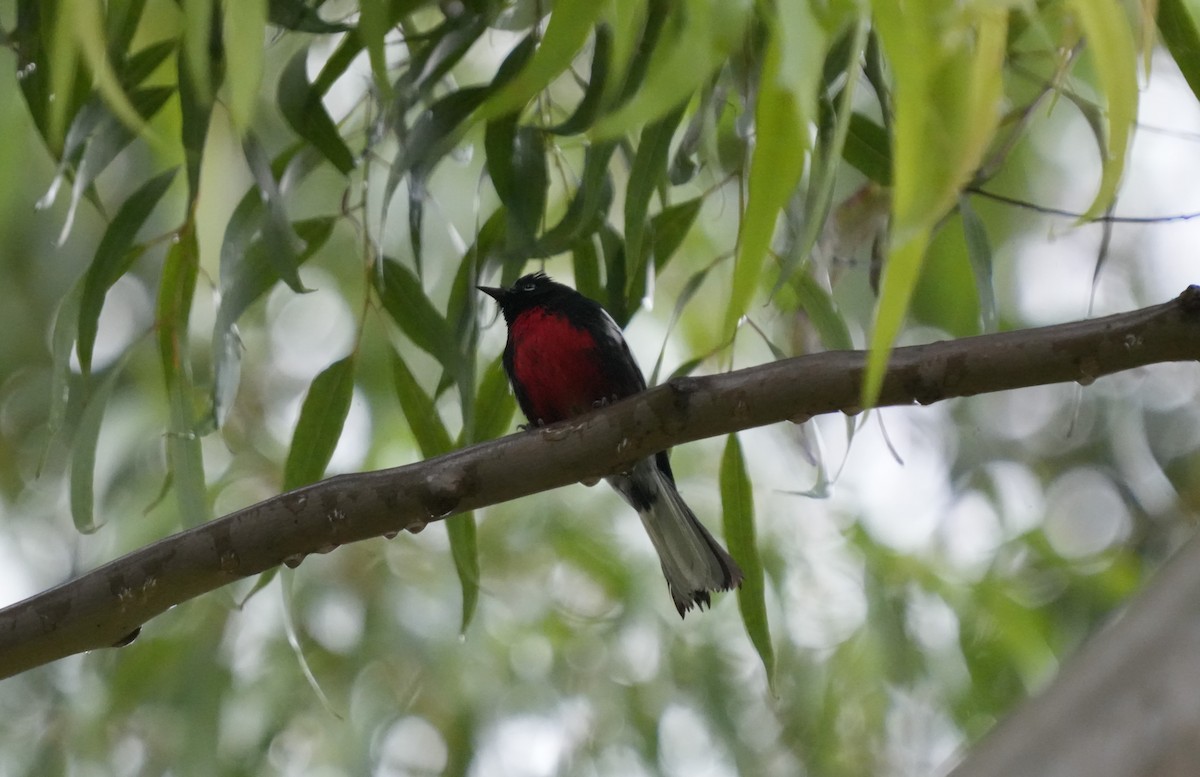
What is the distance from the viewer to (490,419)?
1.85 m

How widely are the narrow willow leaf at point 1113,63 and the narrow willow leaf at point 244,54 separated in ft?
1.72

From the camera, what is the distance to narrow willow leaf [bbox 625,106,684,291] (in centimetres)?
145

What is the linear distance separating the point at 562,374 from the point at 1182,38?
125cm

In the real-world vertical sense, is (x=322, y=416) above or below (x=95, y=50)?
below

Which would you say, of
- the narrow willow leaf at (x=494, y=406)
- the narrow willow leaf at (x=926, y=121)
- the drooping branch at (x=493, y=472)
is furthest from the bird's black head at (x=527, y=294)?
the narrow willow leaf at (x=926, y=121)

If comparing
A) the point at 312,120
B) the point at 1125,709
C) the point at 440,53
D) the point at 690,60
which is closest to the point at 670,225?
the point at 440,53

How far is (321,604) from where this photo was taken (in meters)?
3.10

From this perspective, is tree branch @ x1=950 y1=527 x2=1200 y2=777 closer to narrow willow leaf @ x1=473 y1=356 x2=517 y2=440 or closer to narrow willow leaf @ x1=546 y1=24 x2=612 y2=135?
narrow willow leaf @ x1=546 y1=24 x2=612 y2=135

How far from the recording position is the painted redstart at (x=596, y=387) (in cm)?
196

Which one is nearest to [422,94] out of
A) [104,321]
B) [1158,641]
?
[1158,641]

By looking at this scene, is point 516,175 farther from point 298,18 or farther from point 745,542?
point 745,542

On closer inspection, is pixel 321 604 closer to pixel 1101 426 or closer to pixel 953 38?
pixel 1101 426

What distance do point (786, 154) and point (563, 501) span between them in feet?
8.31

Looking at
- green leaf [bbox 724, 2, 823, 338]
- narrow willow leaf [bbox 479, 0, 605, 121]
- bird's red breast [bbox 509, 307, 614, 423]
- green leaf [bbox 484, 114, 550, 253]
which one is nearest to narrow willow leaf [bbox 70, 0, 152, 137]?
narrow willow leaf [bbox 479, 0, 605, 121]
